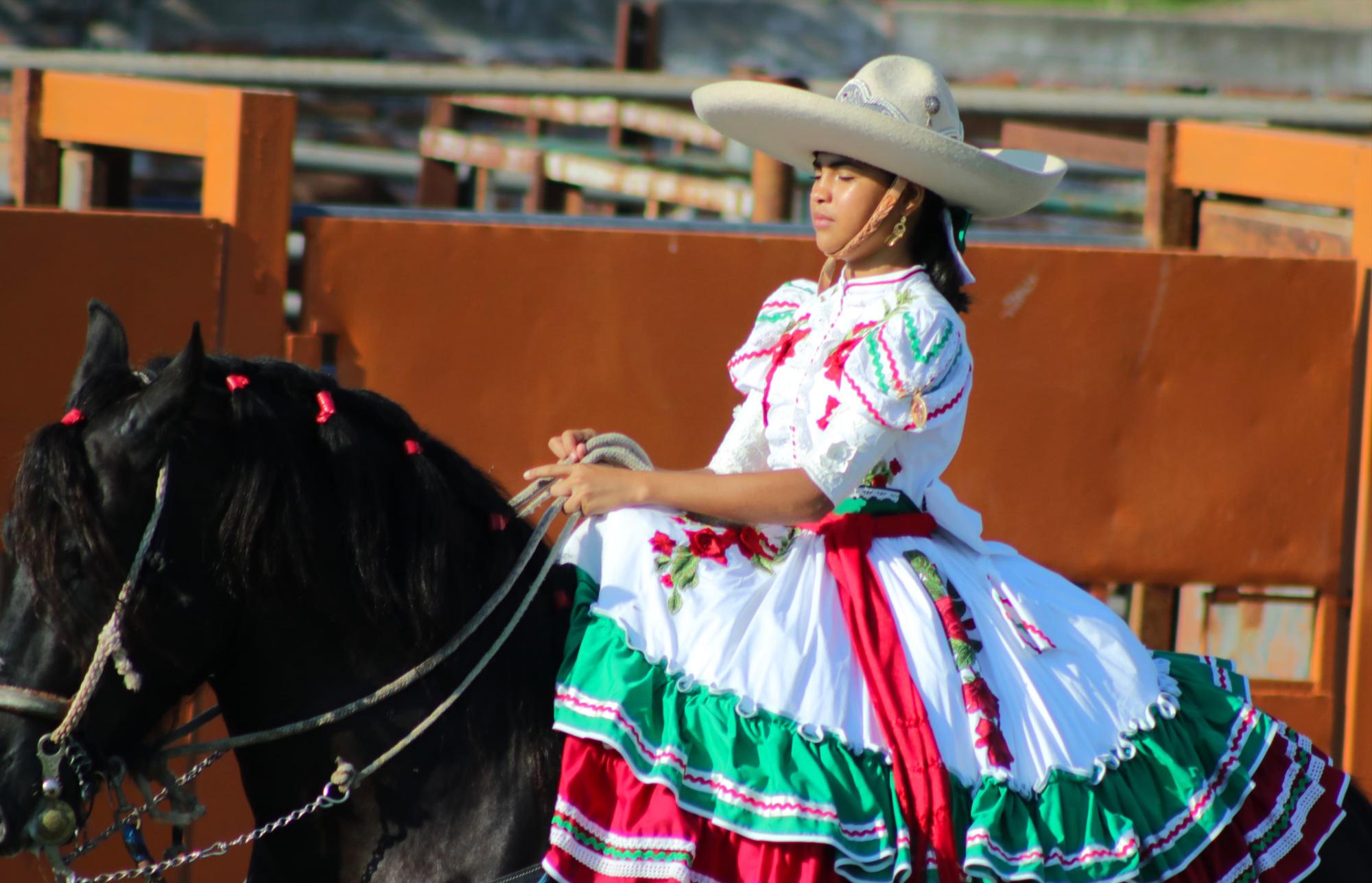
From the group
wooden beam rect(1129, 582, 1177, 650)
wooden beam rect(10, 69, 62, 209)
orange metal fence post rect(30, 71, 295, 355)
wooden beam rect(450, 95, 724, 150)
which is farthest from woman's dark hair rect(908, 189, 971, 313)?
Answer: wooden beam rect(450, 95, 724, 150)

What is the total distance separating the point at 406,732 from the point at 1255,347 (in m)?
3.11

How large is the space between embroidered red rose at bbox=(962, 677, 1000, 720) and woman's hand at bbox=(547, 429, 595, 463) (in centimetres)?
75

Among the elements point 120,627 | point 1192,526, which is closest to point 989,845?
point 120,627

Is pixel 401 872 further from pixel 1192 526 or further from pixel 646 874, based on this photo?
pixel 1192 526

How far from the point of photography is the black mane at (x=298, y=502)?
215 cm

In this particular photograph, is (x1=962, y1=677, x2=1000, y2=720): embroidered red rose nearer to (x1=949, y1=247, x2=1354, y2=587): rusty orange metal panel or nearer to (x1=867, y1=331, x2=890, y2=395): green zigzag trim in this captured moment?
(x1=867, y1=331, x2=890, y2=395): green zigzag trim

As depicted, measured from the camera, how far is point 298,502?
7.44ft

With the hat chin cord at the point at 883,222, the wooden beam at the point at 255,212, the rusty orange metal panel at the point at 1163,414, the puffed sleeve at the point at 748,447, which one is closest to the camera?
the hat chin cord at the point at 883,222

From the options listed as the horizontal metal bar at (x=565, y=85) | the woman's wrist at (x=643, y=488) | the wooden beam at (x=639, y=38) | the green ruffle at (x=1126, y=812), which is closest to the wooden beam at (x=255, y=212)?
the woman's wrist at (x=643, y=488)

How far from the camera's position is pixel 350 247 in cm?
414

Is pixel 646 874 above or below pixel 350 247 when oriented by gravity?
below

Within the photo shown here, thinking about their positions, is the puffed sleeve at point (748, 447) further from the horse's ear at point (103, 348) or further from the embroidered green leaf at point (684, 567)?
the horse's ear at point (103, 348)

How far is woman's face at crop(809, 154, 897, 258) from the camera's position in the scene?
108 inches

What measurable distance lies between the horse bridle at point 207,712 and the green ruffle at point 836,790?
0.41 feet
